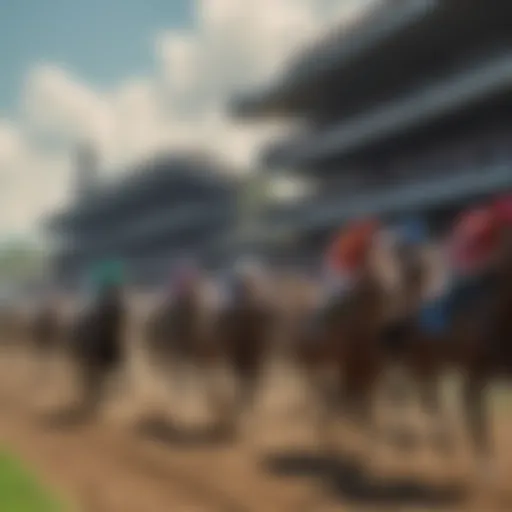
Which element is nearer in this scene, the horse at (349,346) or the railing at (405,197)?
the railing at (405,197)

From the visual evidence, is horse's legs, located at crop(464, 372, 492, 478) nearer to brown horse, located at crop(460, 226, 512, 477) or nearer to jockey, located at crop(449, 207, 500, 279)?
brown horse, located at crop(460, 226, 512, 477)

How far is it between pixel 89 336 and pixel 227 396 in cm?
61

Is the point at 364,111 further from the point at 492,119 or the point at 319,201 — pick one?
the point at 492,119

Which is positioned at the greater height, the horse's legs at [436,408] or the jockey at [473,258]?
the jockey at [473,258]

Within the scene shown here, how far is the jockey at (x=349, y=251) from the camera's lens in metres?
3.19

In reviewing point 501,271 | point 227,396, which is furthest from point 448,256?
point 227,396

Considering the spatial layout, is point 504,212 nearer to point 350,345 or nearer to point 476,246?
point 476,246

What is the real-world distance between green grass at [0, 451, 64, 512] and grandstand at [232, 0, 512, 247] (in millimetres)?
Answer: 1023

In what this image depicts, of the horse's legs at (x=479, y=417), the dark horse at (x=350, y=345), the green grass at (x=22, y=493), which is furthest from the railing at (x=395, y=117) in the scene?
the green grass at (x=22, y=493)

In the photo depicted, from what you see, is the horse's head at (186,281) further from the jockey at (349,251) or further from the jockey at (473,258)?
the jockey at (473,258)

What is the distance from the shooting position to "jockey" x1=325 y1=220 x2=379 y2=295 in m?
3.19

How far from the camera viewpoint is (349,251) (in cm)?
319

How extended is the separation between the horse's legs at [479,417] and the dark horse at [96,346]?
Answer: 113 centimetres

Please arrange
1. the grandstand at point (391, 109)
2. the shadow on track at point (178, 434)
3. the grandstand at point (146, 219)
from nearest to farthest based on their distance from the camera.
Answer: the grandstand at point (146, 219)
the grandstand at point (391, 109)
the shadow on track at point (178, 434)
